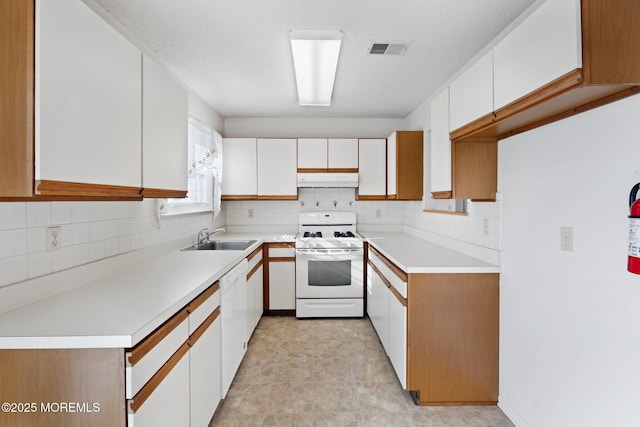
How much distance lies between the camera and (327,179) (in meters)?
3.78

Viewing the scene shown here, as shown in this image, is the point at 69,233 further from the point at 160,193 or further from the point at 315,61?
the point at 315,61

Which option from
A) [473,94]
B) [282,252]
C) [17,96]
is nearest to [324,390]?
[282,252]

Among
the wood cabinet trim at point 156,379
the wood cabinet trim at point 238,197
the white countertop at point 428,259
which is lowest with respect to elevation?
the wood cabinet trim at point 156,379

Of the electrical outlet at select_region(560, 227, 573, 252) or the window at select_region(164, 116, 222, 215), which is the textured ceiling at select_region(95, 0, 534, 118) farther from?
the electrical outlet at select_region(560, 227, 573, 252)

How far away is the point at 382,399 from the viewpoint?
2.17 metres

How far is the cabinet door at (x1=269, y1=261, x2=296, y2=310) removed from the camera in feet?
11.9

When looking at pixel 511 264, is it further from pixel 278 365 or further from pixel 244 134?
pixel 244 134

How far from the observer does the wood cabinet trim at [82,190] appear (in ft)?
3.29

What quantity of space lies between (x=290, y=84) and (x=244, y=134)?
1.46 meters

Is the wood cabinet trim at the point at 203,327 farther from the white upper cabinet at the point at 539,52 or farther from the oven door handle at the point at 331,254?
the white upper cabinet at the point at 539,52

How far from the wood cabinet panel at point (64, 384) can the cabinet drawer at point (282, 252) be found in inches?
102

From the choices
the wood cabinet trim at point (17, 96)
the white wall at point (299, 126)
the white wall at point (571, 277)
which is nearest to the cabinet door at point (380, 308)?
the white wall at point (571, 277)

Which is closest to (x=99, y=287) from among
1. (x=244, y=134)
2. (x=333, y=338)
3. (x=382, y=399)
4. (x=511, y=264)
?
(x=382, y=399)

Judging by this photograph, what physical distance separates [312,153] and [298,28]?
76.8 inches
